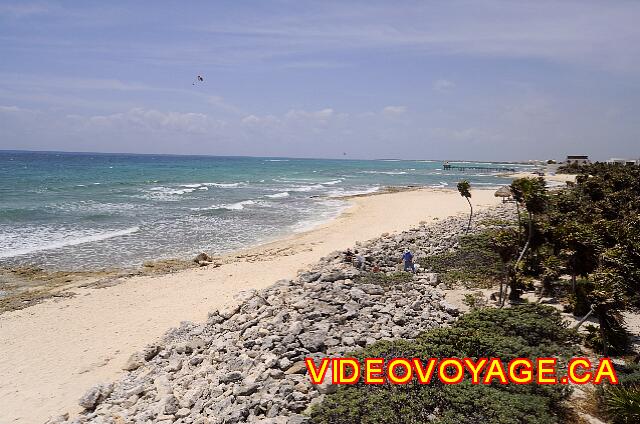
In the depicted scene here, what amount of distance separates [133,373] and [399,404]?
7.44m

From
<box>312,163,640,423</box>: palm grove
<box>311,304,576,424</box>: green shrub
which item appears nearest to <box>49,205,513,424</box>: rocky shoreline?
<box>311,304,576,424</box>: green shrub

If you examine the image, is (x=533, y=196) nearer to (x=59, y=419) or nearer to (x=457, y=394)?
(x=457, y=394)

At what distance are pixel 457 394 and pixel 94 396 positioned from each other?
805 cm

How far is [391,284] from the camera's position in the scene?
14031 millimetres

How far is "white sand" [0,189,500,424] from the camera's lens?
11023 mm

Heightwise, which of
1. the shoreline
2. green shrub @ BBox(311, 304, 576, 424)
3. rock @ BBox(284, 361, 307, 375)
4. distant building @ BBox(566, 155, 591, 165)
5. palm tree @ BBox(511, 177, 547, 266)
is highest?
distant building @ BBox(566, 155, 591, 165)

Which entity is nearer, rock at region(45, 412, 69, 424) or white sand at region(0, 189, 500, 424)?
rock at region(45, 412, 69, 424)

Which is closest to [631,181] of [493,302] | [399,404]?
[493,302]

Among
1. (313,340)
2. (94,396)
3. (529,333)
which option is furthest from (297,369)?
(529,333)

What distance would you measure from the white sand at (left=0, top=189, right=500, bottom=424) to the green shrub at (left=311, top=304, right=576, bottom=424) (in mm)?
7025

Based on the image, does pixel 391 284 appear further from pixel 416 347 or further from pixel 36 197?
pixel 36 197

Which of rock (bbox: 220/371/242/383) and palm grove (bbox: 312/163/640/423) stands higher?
palm grove (bbox: 312/163/640/423)

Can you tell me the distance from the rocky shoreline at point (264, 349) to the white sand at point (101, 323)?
3.96ft

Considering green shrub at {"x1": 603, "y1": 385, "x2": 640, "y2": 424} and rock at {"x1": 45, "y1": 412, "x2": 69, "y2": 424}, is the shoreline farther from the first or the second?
green shrub at {"x1": 603, "y1": 385, "x2": 640, "y2": 424}
